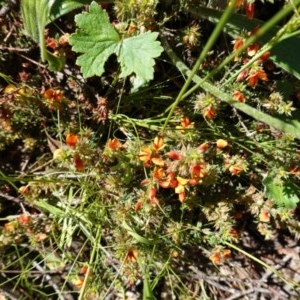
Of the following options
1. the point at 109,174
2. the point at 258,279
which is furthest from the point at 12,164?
the point at 258,279

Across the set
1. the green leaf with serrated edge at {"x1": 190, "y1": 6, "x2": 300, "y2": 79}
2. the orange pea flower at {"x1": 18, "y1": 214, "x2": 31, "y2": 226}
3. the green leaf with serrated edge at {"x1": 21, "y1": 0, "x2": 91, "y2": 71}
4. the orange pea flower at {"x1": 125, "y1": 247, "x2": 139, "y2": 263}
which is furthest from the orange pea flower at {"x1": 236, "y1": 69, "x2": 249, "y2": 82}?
the orange pea flower at {"x1": 18, "y1": 214, "x2": 31, "y2": 226}

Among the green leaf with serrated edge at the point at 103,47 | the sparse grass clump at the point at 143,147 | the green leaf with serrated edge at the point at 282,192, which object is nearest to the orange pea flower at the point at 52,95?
the sparse grass clump at the point at 143,147

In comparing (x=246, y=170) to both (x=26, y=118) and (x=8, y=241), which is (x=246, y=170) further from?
(x=8, y=241)

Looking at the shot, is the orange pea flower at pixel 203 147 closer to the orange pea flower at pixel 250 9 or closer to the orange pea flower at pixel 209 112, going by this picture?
the orange pea flower at pixel 209 112

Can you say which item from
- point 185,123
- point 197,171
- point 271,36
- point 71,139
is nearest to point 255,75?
point 271,36

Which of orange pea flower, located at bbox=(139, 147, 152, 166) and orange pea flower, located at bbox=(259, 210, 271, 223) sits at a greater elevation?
orange pea flower, located at bbox=(139, 147, 152, 166)

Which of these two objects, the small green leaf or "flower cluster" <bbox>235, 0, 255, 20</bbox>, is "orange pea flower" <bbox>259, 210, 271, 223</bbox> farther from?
"flower cluster" <bbox>235, 0, 255, 20</bbox>
